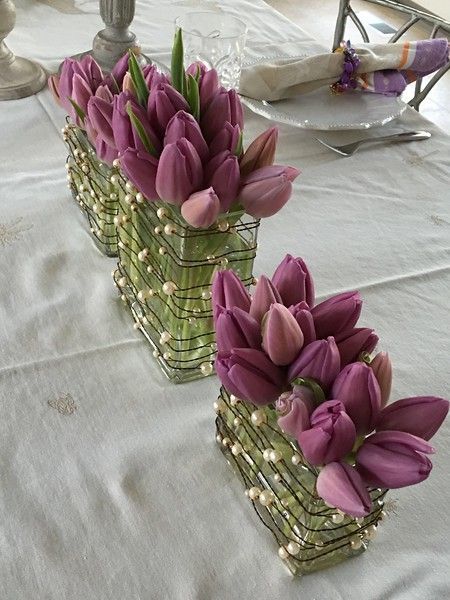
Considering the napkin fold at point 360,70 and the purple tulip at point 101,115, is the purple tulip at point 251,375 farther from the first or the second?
the napkin fold at point 360,70

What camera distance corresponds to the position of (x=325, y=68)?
0.95m

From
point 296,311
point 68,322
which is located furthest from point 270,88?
point 296,311

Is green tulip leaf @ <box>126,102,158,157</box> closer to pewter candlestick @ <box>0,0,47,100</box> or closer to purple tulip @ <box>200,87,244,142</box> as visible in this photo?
purple tulip @ <box>200,87,244,142</box>

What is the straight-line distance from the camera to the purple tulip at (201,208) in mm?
469

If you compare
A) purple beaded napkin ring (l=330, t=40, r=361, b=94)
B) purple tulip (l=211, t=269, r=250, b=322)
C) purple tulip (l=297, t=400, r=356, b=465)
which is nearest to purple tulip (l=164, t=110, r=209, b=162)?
purple tulip (l=211, t=269, r=250, b=322)

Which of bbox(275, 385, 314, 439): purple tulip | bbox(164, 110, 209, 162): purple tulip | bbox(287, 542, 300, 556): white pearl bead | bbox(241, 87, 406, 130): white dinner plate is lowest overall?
bbox(287, 542, 300, 556): white pearl bead

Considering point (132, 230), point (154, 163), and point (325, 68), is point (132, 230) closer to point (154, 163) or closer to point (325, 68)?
point (154, 163)

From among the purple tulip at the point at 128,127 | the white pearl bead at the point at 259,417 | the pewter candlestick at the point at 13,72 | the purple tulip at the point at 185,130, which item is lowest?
the pewter candlestick at the point at 13,72

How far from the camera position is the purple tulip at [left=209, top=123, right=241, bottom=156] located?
1.65 ft

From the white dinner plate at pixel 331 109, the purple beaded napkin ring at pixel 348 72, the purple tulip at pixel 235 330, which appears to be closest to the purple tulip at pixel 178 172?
the purple tulip at pixel 235 330

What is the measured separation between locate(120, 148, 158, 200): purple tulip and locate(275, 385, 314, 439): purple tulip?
0.19 meters

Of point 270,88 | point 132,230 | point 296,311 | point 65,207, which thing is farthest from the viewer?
point 270,88

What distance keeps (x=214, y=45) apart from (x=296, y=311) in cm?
62

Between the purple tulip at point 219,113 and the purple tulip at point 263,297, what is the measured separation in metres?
0.15
